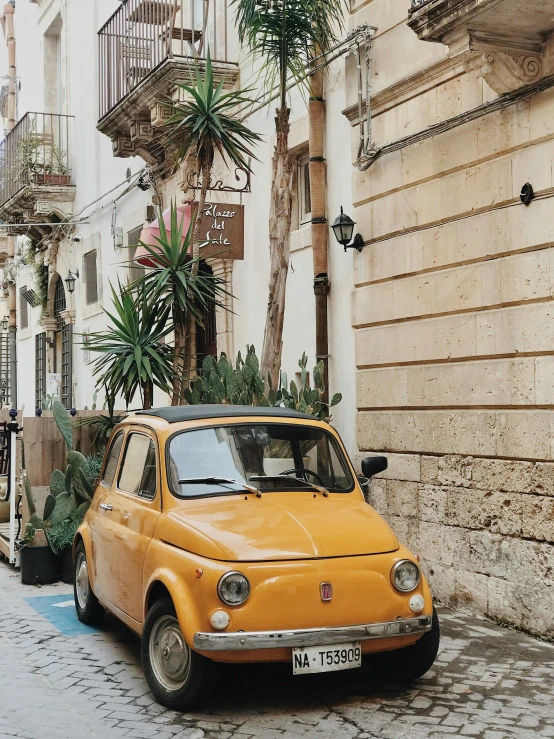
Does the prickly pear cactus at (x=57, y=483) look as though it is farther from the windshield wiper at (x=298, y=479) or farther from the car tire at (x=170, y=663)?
the car tire at (x=170, y=663)

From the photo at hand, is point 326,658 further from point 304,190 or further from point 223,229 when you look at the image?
point 304,190

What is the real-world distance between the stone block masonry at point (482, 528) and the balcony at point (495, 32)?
9.46 feet

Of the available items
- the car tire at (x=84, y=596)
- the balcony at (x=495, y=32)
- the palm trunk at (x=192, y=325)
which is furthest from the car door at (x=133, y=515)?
the balcony at (x=495, y=32)

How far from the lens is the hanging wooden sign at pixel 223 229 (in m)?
11.2

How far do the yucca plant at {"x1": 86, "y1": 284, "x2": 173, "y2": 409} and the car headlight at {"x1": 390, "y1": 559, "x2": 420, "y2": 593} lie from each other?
15.9ft

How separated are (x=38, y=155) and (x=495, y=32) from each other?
601 inches

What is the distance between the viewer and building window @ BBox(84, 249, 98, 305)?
1900cm

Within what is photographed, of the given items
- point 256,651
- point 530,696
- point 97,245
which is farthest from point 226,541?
point 97,245

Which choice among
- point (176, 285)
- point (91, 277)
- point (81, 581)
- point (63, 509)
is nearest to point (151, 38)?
point (176, 285)

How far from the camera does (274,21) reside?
369 inches

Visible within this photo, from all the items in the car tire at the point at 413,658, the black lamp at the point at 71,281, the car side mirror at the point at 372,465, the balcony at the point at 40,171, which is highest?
the balcony at the point at 40,171

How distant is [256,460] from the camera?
19.7ft

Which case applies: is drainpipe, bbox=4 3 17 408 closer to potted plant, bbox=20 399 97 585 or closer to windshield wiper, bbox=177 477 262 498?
potted plant, bbox=20 399 97 585

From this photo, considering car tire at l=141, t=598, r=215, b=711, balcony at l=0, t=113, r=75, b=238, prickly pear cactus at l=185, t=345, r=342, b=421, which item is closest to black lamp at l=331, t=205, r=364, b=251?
prickly pear cactus at l=185, t=345, r=342, b=421
